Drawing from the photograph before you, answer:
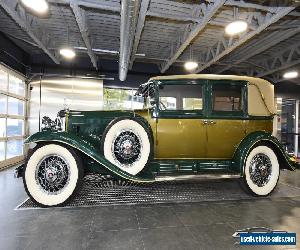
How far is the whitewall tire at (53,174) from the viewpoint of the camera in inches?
124

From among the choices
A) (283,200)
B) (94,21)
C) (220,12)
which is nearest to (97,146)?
(283,200)

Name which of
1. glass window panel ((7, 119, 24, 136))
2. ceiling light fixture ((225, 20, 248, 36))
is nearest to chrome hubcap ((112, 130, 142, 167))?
ceiling light fixture ((225, 20, 248, 36))

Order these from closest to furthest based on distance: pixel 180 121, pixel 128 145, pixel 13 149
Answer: pixel 128 145
pixel 180 121
pixel 13 149

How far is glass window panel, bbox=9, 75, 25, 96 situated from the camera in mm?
6768

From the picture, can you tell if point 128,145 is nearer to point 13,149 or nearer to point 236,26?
point 236,26

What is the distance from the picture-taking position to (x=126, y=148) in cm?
345

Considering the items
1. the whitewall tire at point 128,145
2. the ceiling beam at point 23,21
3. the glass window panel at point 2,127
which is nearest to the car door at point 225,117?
the whitewall tire at point 128,145

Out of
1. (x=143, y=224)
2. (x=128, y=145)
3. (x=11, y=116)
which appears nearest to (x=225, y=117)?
(x=128, y=145)

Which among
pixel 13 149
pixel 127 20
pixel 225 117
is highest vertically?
pixel 127 20

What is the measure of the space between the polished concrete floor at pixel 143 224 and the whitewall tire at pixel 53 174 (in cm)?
20

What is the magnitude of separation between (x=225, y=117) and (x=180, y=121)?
79 centimetres

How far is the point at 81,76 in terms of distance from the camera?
340 inches

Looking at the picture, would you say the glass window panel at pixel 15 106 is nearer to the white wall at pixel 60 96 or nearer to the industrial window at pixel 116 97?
the white wall at pixel 60 96

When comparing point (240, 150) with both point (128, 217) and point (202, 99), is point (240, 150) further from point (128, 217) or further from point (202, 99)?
point (128, 217)
